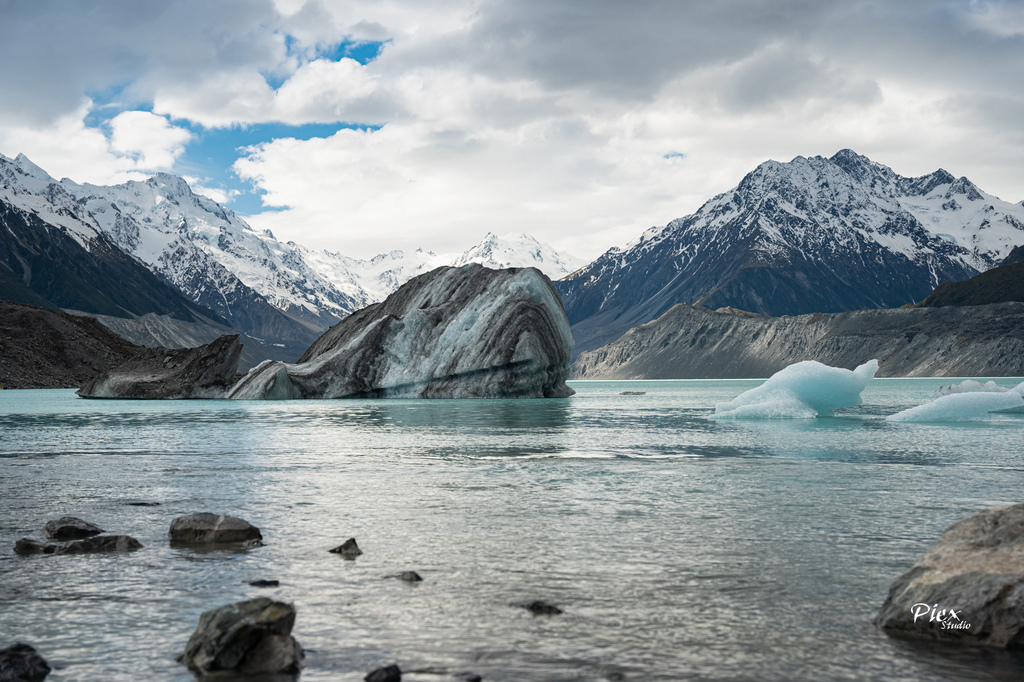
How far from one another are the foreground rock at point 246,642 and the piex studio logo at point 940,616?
19.9ft

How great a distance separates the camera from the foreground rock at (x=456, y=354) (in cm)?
7438

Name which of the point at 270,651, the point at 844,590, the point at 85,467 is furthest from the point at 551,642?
the point at 85,467

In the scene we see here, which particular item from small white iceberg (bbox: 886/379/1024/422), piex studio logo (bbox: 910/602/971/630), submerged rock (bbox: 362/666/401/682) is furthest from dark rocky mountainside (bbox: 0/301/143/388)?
piex studio logo (bbox: 910/602/971/630)

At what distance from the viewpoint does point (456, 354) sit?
247ft

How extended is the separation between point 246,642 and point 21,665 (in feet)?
6.25

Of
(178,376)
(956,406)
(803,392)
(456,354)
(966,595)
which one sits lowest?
(966,595)

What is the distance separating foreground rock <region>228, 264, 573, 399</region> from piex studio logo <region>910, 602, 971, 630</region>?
64504 mm

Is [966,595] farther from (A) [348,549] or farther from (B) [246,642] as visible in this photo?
(A) [348,549]

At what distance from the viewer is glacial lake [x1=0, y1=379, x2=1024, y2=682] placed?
297 inches

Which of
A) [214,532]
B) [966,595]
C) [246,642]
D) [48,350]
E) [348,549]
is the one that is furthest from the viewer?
[48,350]

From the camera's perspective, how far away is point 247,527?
42.0 ft

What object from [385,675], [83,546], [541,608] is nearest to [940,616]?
[541,608]

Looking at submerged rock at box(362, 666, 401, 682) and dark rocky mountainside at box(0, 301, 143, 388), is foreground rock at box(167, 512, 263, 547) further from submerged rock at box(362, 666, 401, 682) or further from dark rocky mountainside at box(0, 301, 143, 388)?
dark rocky mountainside at box(0, 301, 143, 388)

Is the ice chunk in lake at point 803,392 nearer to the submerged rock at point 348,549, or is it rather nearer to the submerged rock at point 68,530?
the submerged rock at point 348,549
